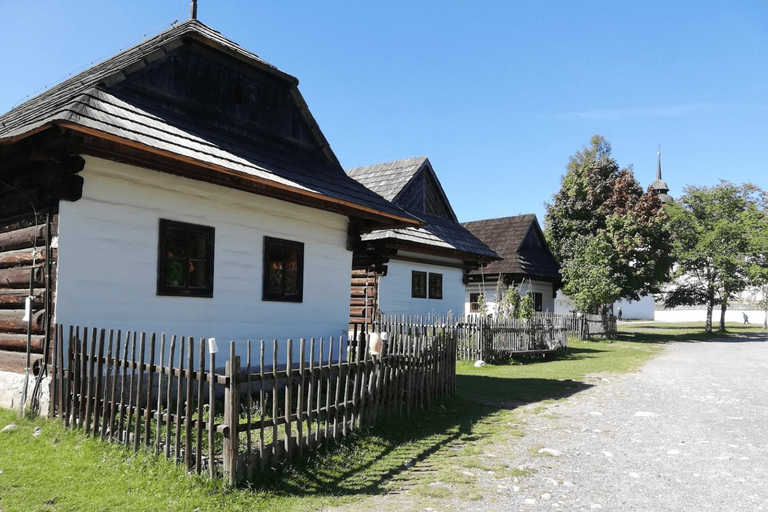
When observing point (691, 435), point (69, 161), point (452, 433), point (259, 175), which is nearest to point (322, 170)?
point (259, 175)

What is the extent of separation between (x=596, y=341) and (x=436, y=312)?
11.1 meters

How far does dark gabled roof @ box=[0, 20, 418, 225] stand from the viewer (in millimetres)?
6758

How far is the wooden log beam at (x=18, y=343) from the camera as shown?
22.6ft

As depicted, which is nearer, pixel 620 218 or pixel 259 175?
pixel 259 175

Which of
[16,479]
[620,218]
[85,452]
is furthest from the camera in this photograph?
[620,218]

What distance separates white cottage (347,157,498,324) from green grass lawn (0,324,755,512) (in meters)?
8.21

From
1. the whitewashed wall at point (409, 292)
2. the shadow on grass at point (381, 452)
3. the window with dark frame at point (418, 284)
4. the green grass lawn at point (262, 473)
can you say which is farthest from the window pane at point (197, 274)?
the window with dark frame at point (418, 284)

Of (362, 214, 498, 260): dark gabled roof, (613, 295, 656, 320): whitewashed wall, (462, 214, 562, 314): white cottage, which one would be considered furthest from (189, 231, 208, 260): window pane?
(613, 295, 656, 320): whitewashed wall

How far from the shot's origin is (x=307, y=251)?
1030cm

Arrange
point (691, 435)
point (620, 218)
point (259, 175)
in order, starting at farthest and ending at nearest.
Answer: point (620, 218), point (259, 175), point (691, 435)

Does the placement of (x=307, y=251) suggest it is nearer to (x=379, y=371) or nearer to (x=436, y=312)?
(x=379, y=371)

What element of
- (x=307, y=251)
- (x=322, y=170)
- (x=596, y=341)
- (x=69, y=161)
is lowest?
(x=596, y=341)

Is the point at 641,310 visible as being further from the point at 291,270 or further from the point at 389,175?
the point at 291,270

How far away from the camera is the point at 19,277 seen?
732 cm
